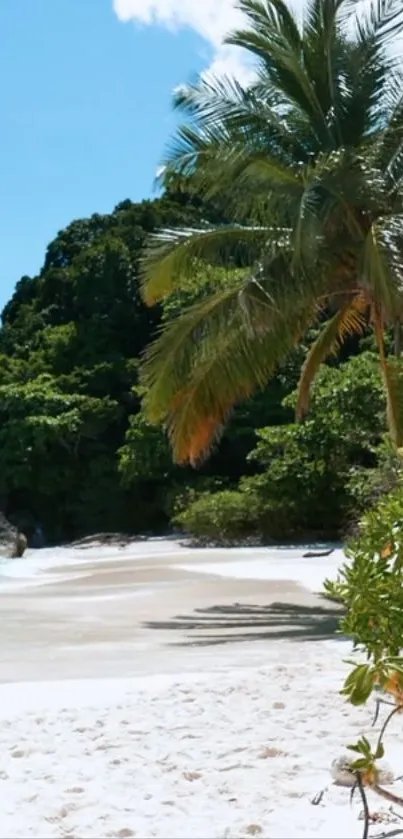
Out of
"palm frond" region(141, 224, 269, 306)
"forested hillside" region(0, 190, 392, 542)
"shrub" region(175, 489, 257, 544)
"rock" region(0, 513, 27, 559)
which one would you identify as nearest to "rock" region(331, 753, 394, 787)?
"palm frond" region(141, 224, 269, 306)

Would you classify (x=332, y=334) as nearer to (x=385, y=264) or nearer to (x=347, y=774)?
(x=385, y=264)

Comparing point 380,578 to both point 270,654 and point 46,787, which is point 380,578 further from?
point 270,654

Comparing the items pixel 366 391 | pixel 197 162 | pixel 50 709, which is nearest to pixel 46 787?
pixel 50 709

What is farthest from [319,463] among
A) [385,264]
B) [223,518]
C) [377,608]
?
[377,608]

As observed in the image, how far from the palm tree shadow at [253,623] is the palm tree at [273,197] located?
203 centimetres

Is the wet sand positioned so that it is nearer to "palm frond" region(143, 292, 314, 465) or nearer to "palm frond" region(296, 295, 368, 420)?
"palm frond" region(143, 292, 314, 465)

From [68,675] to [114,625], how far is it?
305cm

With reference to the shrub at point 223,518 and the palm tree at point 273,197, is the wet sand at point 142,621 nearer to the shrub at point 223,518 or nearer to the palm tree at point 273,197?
the palm tree at point 273,197

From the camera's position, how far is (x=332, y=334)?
1284 centimetres

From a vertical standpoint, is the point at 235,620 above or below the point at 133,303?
below

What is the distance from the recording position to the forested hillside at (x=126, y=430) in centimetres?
2478

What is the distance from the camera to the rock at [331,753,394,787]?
4.16m

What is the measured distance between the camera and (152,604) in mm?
12312

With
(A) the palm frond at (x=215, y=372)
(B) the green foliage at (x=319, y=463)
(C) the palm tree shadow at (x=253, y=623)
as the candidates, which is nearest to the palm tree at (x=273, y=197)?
(A) the palm frond at (x=215, y=372)
